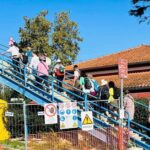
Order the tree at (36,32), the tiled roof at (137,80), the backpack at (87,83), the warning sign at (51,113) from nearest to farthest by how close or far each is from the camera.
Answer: the warning sign at (51,113) < the backpack at (87,83) < the tiled roof at (137,80) < the tree at (36,32)

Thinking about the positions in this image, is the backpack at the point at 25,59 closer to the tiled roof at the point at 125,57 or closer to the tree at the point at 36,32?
the tiled roof at the point at 125,57

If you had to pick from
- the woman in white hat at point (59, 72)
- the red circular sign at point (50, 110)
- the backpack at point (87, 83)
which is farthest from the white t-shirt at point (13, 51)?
the red circular sign at point (50, 110)

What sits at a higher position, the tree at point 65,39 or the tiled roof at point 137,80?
the tree at point 65,39

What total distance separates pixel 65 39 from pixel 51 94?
136 ft

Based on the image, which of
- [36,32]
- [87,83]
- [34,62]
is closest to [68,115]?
[87,83]

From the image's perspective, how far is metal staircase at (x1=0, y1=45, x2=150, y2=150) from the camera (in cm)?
1764

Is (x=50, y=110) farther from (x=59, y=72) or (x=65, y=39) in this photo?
(x=65, y=39)

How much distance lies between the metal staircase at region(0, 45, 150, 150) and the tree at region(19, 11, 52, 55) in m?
35.7

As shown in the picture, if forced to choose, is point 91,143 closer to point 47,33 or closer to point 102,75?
point 102,75

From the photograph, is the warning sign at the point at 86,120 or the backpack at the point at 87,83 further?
the backpack at the point at 87,83

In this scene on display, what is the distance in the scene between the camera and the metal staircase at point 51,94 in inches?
695

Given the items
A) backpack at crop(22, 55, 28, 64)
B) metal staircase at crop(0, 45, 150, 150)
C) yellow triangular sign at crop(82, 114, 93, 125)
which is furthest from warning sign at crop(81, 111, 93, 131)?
backpack at crop(22, 55, 28, 64)

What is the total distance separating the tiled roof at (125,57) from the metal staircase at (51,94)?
16.2m

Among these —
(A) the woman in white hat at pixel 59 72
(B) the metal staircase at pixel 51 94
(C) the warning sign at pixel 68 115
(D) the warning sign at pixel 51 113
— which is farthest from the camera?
(A) the woman in white hat at pixel 59 72
